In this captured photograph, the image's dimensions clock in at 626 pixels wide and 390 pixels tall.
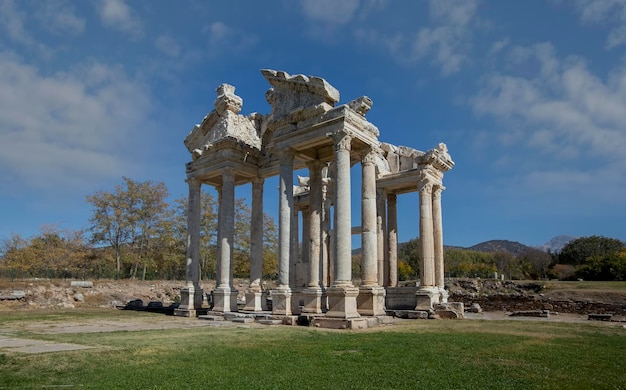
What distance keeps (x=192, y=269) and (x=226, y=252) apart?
269 centimetres

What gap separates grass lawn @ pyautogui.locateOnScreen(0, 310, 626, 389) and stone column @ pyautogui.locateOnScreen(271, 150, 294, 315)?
6.25 m

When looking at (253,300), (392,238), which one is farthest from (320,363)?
(392,238)

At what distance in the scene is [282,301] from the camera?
18.4 metres

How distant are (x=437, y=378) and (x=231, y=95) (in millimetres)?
18720

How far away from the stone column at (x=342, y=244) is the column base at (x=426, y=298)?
771cm

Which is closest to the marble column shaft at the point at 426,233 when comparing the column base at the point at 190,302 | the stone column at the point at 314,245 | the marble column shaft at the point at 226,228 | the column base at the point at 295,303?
the stone column at the point at 314,245

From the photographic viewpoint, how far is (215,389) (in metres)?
6.08

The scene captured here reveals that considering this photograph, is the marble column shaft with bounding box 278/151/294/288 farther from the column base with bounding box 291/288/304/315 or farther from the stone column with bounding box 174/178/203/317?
the stone column with bounding box 174/178/203/317

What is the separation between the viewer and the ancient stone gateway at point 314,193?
56.6 feet

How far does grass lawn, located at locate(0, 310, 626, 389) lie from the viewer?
6578 millimetres

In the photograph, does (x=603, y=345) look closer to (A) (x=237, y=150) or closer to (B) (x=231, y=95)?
(A) (x=237, y=150)

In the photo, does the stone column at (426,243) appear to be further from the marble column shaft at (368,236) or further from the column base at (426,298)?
the marble column shaft at (368,236)

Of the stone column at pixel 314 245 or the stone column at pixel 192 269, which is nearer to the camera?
the stone column at pixel 314 245

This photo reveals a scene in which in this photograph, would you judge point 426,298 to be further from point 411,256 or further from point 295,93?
point 411,256
